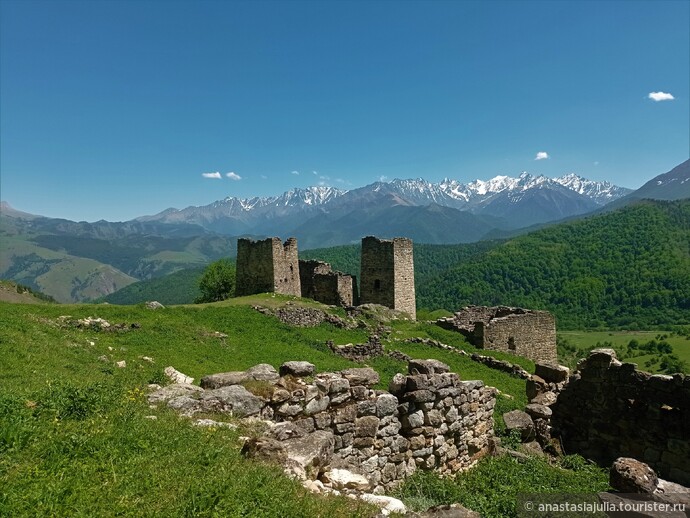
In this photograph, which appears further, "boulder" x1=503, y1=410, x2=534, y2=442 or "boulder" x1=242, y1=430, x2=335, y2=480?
"boulder" x1=503, y1=410, x2=534, y2=442

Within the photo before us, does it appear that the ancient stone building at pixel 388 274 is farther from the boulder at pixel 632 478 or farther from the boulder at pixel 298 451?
the boulder at pixel 298 451

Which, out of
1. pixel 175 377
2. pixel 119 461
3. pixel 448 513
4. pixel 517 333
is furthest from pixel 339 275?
pixel 119 461

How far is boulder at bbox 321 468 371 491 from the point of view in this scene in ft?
22.5

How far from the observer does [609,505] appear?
7.09m

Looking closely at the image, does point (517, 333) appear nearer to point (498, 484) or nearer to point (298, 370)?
point (498, 484)

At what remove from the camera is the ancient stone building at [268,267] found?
38062mm

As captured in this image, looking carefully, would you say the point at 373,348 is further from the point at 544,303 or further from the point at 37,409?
the point at 544,303

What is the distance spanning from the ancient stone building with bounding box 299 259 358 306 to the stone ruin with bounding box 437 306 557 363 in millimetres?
10388

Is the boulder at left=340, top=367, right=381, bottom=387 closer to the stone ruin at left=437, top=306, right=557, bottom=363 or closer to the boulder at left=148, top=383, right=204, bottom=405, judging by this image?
the boulder at left=148, top=383, right=204, bottom=405

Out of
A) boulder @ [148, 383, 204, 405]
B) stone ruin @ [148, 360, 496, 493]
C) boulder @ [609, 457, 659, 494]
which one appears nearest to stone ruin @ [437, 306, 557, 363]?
stone ruin @ [148, 360, 496, 493]

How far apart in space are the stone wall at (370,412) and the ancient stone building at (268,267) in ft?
92.3

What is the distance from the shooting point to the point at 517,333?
93.8 feet

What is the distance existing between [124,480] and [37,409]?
2928 mm

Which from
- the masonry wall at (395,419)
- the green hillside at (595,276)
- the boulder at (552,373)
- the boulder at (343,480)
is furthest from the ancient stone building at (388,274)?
the green hillside at (595,276)
